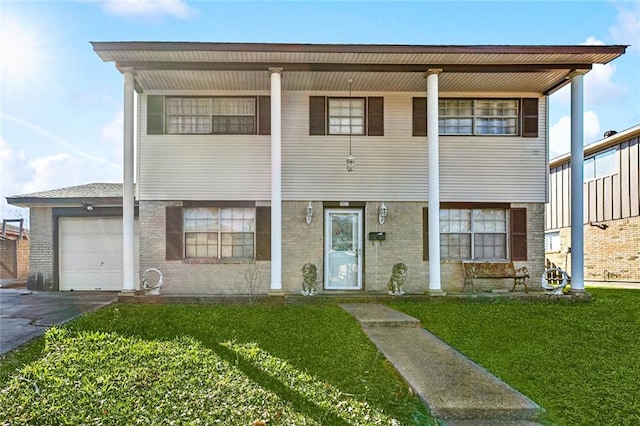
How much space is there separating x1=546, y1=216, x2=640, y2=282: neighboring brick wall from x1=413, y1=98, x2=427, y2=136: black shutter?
11.4 meters

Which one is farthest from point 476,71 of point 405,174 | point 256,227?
point 256,227

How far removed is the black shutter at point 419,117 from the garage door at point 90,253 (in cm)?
766

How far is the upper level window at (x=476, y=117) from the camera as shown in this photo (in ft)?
37.1

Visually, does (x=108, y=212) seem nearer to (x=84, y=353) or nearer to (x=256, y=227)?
(x=256, y=227)

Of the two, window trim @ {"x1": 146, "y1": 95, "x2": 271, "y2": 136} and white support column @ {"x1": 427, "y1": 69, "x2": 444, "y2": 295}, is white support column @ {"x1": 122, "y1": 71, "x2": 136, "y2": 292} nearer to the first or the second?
window trim @ {"x1": 146, "y1": 95, "x2": 271, "y2": 136}

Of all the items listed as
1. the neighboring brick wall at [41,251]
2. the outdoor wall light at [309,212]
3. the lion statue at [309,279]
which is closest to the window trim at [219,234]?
the outdoor wall light at [309,212]

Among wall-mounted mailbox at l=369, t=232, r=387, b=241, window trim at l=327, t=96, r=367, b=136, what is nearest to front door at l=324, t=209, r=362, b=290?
wall-mounted mailbox at l=369, t=232, r=387, b=241

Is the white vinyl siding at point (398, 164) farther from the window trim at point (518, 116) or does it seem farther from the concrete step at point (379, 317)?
the concrete step at point (379, 317)

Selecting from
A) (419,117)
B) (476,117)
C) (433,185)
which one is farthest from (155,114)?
(476,117)

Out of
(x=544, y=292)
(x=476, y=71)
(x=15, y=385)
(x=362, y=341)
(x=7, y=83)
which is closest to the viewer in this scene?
(x=15, y=385)

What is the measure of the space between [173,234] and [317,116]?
4.13 m

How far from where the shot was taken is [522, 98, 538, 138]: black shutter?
11273 millimetres

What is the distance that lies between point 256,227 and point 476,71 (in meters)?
5.62

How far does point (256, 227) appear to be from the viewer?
10898 mm
